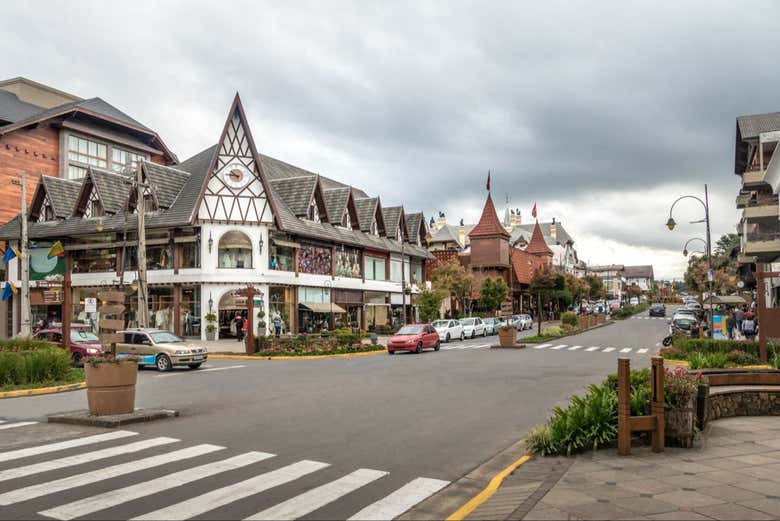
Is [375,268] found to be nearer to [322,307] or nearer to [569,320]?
[322,307]

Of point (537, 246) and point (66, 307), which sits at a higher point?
point (537, 246)

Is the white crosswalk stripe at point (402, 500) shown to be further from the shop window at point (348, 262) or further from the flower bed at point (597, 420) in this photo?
the shop window at point (348, 262)

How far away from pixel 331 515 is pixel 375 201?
5135 centimetres

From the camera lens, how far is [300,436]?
10.1 meters

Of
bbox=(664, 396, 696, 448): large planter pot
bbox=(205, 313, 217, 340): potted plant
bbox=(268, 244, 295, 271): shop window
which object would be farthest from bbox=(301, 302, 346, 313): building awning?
bbox=(664, 396, 696, 448): large planter pot

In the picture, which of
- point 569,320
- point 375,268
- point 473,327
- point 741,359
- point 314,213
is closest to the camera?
point 741,359

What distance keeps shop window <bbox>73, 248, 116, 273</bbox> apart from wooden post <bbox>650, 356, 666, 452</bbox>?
42.0 metres

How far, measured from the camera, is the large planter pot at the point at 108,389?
11.8 metres

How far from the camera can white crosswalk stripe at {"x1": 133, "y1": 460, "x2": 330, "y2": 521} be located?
20.5 feet

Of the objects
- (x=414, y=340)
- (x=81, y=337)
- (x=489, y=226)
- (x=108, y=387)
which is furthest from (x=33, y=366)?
(x=489, y=226)

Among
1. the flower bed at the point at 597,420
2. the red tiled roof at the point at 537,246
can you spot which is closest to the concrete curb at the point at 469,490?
the flower bed at the point at 597,420

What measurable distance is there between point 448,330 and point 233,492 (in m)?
36.8

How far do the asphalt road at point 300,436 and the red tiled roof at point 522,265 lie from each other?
201 feet

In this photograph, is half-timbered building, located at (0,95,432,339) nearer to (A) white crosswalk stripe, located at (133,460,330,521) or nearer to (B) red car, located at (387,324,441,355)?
(B) red car, located at (387,324,441,355)
